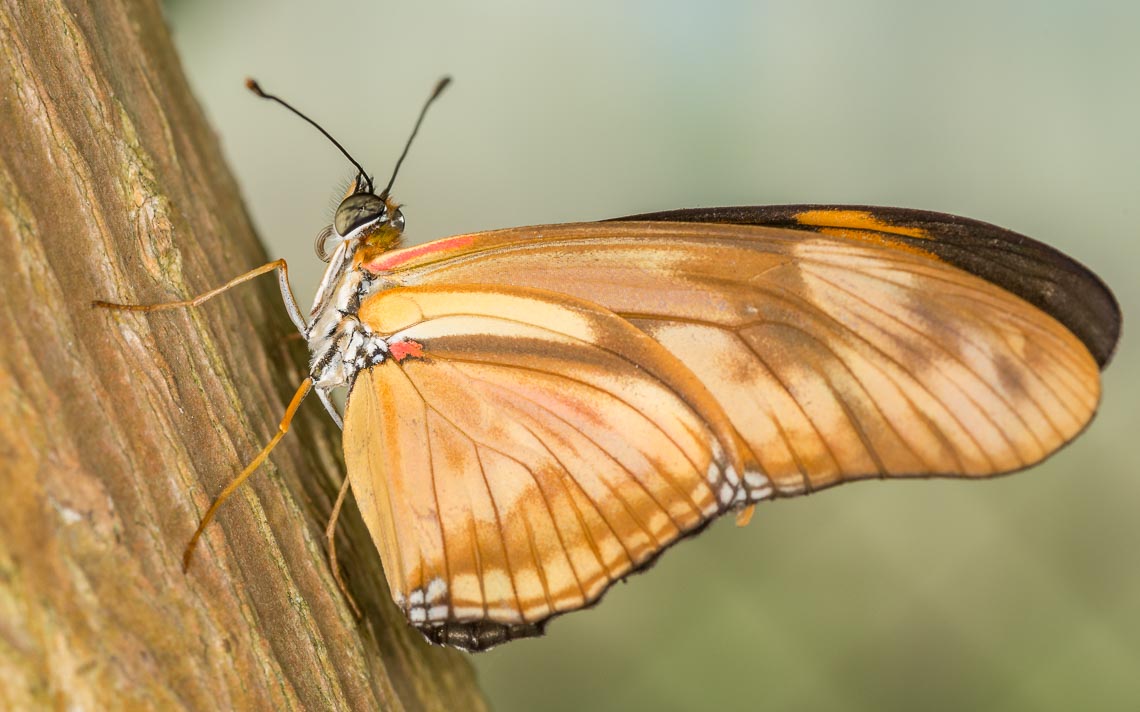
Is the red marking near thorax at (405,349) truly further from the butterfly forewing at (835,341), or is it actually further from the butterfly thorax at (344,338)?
the butterfly forewing at (835,341)

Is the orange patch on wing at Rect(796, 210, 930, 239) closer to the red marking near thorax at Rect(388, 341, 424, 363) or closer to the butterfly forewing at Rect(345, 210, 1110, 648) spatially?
the butterfly forewing at Rect(345, 210, 1110, 648)

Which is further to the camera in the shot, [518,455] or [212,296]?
[518,455]

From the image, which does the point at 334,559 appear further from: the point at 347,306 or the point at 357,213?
the point at 357,213

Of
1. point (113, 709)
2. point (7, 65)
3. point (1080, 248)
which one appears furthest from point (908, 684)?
point (7, 65)

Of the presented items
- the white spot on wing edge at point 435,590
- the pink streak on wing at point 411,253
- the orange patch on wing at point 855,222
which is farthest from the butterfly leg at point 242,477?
the orange patch on wing at point 855,222

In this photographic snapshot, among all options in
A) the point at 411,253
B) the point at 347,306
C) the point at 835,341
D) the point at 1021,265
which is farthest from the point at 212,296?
the point at 1021,265

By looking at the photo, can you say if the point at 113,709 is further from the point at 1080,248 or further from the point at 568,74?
the point at 1080,248

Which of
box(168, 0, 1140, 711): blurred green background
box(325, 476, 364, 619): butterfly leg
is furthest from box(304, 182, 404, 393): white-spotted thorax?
box(168, 0, 1140, 711): blurred green background
